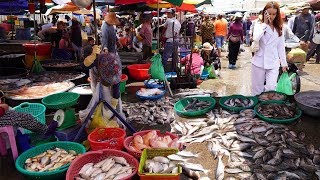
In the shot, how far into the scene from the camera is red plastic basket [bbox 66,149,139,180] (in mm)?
3233

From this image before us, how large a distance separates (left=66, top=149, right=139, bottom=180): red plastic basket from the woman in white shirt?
3.51m

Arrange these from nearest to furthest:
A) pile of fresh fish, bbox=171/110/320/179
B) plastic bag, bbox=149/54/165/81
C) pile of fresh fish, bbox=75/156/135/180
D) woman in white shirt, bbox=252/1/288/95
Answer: pile of fresh fish, bbox=75/156/135/180 → pile of fresh fish, bbox=171/110/320/179 → woman in white shirt, bbox=252/1/288/95 → plastic bag, bbox=149/54/165/81

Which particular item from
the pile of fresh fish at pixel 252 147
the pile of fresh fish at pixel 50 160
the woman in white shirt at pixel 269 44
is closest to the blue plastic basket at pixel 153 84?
the pile of fresh fish at pixel 252 147

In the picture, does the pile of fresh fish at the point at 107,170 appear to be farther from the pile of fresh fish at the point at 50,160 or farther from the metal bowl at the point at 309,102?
the metal bowl at the point at 309,102

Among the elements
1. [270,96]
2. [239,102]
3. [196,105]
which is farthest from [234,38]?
[196,105]

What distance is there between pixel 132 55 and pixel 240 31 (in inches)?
189

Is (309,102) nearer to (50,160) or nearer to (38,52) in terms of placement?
(50,160)

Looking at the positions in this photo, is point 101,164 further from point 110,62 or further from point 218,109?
point 218,109

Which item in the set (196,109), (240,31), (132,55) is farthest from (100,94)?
(240,31)

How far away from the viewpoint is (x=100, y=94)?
4.57 metres

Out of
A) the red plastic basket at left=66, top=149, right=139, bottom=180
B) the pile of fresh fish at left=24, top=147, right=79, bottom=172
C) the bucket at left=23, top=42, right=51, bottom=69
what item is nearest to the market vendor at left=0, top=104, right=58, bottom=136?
the pile of fresh fish at left=24, top=147, right=79, bottom=172

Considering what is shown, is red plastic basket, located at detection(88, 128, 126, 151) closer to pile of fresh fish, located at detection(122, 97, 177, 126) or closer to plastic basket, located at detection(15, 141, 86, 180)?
plastic basket, located at detection(15, 141, 86, 180)

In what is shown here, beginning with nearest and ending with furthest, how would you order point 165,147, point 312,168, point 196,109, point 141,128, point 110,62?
point 312,168 → point 165,147 → point 110,62 → point 141,128 → point 196,109

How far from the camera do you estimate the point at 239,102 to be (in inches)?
218
